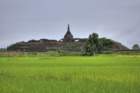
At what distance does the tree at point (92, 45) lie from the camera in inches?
3572

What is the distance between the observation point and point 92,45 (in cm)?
9362

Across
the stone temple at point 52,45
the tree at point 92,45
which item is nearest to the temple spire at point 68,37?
the stone temple at point 52,45

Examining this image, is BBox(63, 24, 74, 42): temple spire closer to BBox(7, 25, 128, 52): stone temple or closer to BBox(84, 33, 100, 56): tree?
BBox(7, 25, 128, 52): stone temple

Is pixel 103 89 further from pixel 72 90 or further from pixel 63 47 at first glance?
pixel 63 47

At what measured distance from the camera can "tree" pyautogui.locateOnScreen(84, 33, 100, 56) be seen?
9073 centimetres

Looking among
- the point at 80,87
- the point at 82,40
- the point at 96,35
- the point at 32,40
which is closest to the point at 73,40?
the point at 82,40

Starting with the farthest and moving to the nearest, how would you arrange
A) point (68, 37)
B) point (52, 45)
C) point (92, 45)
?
1. point (68, 37)
2. point (52, 45)
3. point (92, 45)

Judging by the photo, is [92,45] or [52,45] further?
[52,45]

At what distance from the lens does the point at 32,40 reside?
146250mm

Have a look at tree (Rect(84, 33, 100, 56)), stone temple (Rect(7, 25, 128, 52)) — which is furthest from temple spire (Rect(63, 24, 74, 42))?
tree (Rect(84, 33, 100, 56))

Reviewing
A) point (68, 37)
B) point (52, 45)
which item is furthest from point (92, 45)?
point (68, 37)

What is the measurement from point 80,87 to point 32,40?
5227 inches

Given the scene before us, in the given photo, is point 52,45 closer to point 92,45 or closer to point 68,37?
point 68,37

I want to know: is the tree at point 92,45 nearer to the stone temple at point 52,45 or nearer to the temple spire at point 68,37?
the stone temple at point 52,45
